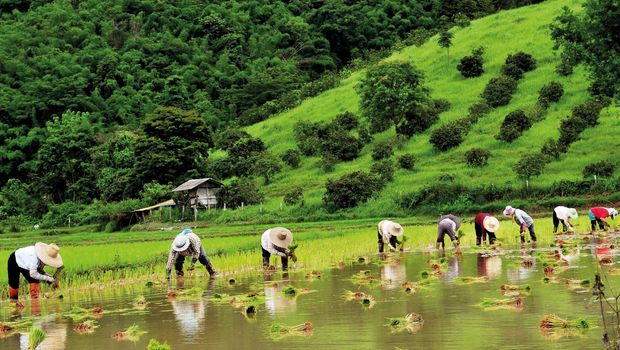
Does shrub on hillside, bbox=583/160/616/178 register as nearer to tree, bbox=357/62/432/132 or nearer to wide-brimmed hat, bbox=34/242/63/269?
tree, bbox=357/62/432/132

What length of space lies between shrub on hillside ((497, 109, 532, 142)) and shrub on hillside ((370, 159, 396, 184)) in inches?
386

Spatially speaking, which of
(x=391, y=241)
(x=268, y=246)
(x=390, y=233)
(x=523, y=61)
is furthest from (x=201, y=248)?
(x=523, y=61)

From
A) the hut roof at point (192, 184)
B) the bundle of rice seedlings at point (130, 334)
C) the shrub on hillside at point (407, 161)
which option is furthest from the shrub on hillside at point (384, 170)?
the bundle of rice seedlings at point (130, 334)

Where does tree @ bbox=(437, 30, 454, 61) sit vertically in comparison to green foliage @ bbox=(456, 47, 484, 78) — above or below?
above

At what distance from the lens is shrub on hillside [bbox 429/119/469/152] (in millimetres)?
72250

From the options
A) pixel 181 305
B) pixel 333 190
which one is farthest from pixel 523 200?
pixel 181 305

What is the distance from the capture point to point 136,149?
A: 80.2 meters

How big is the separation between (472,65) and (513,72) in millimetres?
6544

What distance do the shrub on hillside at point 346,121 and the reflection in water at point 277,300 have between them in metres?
64.0

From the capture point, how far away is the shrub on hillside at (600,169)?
186ft

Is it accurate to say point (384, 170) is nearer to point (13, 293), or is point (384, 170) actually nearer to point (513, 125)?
point (513, 125)

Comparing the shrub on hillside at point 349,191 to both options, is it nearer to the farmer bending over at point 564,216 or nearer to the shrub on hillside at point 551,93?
the shrub on hillside at point 551,93

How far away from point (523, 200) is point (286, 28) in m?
94.7

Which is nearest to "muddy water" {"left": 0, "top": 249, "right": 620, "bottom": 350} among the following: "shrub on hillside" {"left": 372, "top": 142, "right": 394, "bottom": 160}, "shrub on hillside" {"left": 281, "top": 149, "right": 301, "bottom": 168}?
"shrub on hillside" {"left": 372, "top": 142, "right": 394, "bottom": 160}
